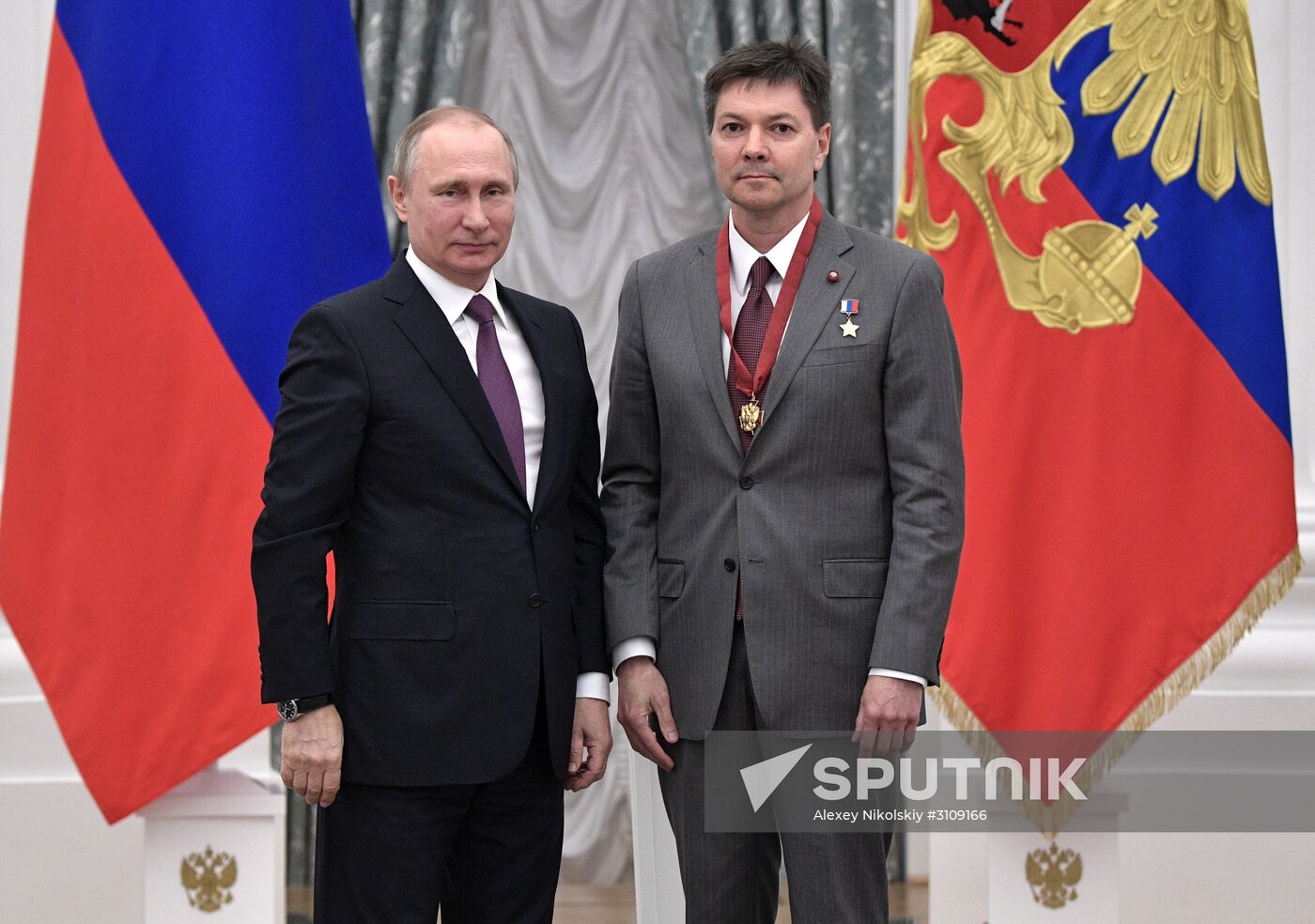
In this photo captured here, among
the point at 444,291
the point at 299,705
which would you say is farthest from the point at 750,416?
the point at 299,705

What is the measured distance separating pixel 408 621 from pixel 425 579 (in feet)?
0.20

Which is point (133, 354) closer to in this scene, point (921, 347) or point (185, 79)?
point (185, 79)

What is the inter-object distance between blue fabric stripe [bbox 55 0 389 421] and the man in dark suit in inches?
29.3

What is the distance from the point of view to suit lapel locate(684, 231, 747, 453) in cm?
188

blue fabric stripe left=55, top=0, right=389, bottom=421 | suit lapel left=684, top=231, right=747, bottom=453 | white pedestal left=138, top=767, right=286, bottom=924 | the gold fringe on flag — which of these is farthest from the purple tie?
the gold fringe on flag

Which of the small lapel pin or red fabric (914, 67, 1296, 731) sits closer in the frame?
the small lapel pin

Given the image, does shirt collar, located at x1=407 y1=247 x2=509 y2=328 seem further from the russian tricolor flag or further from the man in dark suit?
the russian tricolor flag

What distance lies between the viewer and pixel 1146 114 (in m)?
2.72

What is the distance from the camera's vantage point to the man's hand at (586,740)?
1941 millimetres

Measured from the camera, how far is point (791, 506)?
186 cm

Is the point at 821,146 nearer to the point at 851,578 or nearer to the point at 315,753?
the point at 851,578

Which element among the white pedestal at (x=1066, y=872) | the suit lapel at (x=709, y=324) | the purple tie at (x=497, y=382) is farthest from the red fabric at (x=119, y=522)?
the white pedestal at (x=1066, y=872)

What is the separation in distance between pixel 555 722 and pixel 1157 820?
2.07 m

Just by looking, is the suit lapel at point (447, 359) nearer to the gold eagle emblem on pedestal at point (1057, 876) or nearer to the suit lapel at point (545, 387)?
the suit lapel at point (545, 387)
